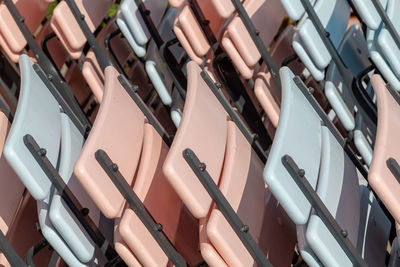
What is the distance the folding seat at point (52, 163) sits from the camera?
2641 millimetres

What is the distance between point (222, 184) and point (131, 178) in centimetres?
23

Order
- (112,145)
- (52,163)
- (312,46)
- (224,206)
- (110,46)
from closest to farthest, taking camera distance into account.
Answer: (224,206) → (112,145) → (52,163) → (312,46) → (110,46)

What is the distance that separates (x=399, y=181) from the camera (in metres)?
2.41

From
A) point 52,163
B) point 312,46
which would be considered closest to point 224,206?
point 52,163

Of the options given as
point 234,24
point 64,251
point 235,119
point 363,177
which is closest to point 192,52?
point 234,24

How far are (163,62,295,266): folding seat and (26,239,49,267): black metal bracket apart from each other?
0.52 metres

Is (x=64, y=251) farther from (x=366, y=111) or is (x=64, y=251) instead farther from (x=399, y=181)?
(x=366, y=111)

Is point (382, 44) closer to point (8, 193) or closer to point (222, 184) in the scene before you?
point (222, 184)

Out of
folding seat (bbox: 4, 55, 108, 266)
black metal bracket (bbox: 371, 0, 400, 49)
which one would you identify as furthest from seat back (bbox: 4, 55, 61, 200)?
black metal bracket (bbox: 371, 0, 400, 49)

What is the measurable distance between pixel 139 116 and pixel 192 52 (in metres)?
0.46

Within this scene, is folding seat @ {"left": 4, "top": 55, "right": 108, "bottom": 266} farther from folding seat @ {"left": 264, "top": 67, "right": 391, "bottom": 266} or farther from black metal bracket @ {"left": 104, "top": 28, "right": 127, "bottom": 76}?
black metal bracket @ {"left": 104, "top": 28, "right": 127, "bottom": 76}

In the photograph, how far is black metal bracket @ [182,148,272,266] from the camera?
2.54 metres

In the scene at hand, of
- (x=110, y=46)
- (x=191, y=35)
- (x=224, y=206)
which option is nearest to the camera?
(x=224, y=206)

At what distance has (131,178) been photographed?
272 cm
